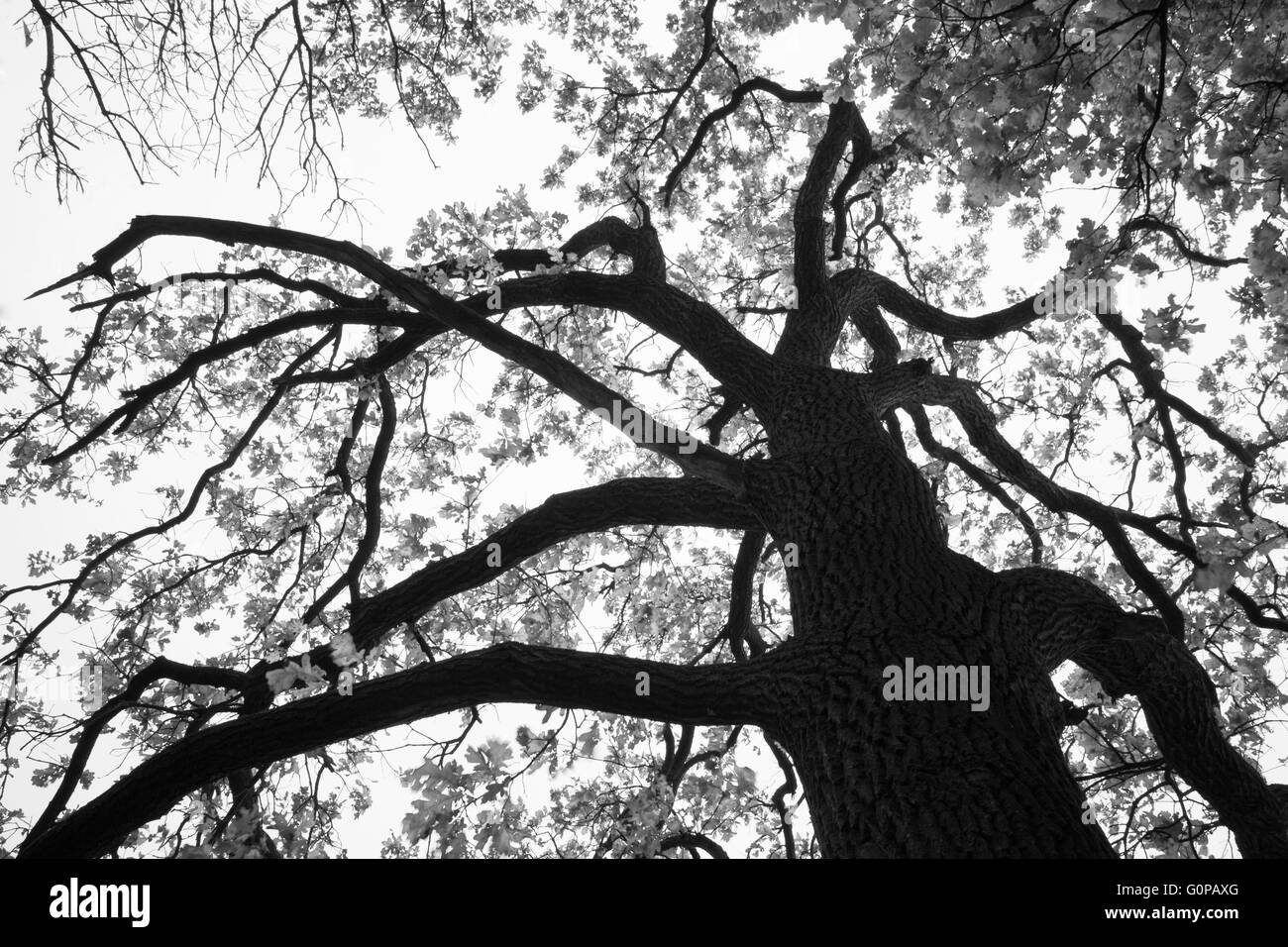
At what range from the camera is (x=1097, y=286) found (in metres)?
3.82

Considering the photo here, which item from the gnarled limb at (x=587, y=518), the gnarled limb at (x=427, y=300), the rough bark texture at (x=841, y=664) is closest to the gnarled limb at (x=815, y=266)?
the rough bark texture at (x=841, y=664)

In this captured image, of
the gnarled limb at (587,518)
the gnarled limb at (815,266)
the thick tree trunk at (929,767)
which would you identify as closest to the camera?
the thick tree trunk at (929,767)

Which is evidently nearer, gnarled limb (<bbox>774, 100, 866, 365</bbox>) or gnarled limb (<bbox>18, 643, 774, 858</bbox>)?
gnarled limb (<bbox>18, 643, 774, 858</bbox>)

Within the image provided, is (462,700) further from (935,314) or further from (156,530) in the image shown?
(935,314)

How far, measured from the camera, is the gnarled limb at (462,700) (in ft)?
9.41

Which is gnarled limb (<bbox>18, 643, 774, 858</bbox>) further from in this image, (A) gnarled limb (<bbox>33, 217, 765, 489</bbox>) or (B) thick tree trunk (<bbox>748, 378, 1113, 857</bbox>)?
(A) gnarled limb (<bbox>33, 217, 765, 489</bbox>)

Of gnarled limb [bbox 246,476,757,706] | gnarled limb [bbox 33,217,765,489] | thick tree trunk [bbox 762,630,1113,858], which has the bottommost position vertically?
thick tree trunk [bbox 762,630,1113,858]

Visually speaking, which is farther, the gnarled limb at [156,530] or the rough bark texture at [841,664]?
the gnarled limb at [156,530]

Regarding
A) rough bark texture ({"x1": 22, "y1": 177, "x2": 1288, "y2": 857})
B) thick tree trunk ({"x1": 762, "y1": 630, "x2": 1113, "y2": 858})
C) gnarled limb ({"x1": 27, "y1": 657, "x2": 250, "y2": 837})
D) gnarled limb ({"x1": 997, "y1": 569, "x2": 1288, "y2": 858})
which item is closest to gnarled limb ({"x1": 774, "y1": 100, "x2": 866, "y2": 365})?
rough bark texture ({"x1": 22, "y1": 177, "x2": 1288, "y2": 857})

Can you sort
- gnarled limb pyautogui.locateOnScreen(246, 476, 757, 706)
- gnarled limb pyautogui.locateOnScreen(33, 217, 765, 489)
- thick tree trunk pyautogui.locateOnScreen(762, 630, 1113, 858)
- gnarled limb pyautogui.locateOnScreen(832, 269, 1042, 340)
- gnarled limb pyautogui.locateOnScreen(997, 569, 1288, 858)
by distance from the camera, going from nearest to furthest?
1. thick tree trunk pyautogui.locateOnScreen(762, 630, 1113, 858)
2. gnarled limb pyautogui.locateOnScreen(997, 569, 1288, 858)
3. gnarled limb pyautogui.locateOnScreen(33, 217, 765, 489)
4. gnarled limb pyautogui.locateOnScreen(246, 476, 757, 706)
5. gnarled limb pyautogui.locateOnScreen(832, 269, 1042, 340)

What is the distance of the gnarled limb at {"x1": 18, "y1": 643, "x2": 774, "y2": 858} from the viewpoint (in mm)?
2867

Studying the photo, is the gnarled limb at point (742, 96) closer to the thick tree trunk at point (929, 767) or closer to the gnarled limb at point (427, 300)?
the gnarled limb at point (427, 300)
